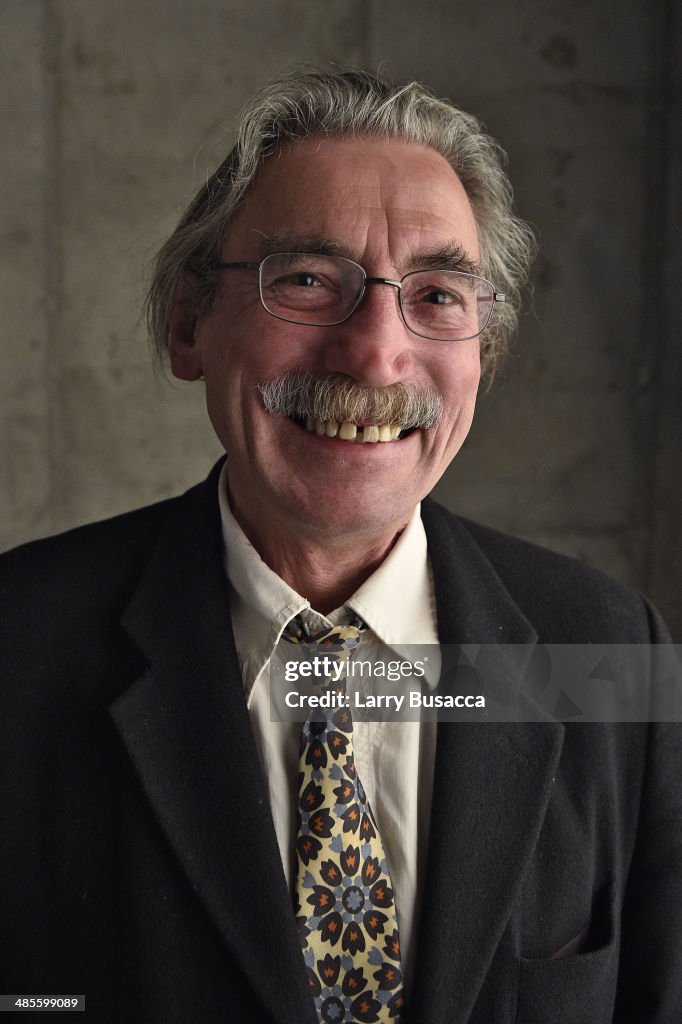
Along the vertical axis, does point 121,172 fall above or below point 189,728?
above

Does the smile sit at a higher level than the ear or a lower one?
lower

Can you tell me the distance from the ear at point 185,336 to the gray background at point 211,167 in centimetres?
79

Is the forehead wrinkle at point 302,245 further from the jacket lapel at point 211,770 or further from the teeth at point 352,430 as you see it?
the jacket lapel at point 211,770

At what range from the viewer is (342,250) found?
127cm

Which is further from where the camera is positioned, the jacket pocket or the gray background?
the gray background

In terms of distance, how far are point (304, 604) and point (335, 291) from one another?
44 centimetres

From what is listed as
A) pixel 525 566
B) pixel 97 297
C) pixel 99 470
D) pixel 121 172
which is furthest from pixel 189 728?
pixel 121 172

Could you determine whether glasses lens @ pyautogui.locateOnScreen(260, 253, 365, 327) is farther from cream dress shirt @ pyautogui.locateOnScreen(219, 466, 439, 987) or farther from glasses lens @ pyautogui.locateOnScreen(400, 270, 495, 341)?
cream dress shirt @ pyautogui.locateOnScreen(219, 466, 439, 987)

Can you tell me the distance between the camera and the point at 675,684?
1459 mm

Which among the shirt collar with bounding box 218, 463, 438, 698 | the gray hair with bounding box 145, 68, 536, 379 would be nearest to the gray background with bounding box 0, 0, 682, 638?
the gray hair with bounding box 145, 68, 536, 379

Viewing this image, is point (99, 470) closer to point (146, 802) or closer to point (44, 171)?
point (44, 171)

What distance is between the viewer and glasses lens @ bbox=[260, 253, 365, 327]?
1277 mm

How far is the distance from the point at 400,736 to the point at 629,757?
1.30 feet

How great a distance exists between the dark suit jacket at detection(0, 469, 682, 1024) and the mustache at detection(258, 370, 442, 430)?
28cm
